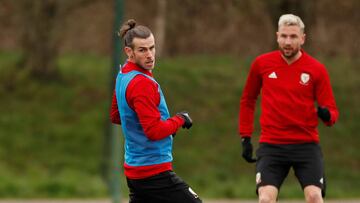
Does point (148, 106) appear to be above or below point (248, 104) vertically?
above

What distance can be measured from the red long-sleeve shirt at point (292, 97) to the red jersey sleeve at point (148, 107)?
1.78 meters

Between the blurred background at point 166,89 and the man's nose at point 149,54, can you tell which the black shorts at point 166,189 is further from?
the blurred background at point 166,89

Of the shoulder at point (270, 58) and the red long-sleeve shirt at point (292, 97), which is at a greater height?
the shoulder at point (270, 58)

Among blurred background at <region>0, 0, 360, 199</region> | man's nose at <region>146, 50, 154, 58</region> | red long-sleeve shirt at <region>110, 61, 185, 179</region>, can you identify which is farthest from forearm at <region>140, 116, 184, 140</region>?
blurred background at <region>0, 0, 360, 199</region>

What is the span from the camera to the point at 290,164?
Result: 26.0ft

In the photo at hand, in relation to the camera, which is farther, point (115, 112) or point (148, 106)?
point (115, 112)

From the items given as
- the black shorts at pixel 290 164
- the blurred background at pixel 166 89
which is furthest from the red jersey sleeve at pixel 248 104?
the blurred background at pixel 166 89

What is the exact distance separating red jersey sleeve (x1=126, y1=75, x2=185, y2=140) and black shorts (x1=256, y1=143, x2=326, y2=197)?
68.2 inches

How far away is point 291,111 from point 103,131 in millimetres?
11379

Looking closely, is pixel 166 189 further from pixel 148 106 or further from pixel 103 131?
pixel 103 131

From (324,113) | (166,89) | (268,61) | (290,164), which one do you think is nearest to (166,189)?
(324,113)

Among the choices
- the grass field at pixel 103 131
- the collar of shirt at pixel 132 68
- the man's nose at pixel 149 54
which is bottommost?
the grass field at pixel 103 131

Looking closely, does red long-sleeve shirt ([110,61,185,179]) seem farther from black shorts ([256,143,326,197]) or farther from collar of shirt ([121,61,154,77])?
black shorts ([256,143,326,197])

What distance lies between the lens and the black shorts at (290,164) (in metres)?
7.78
